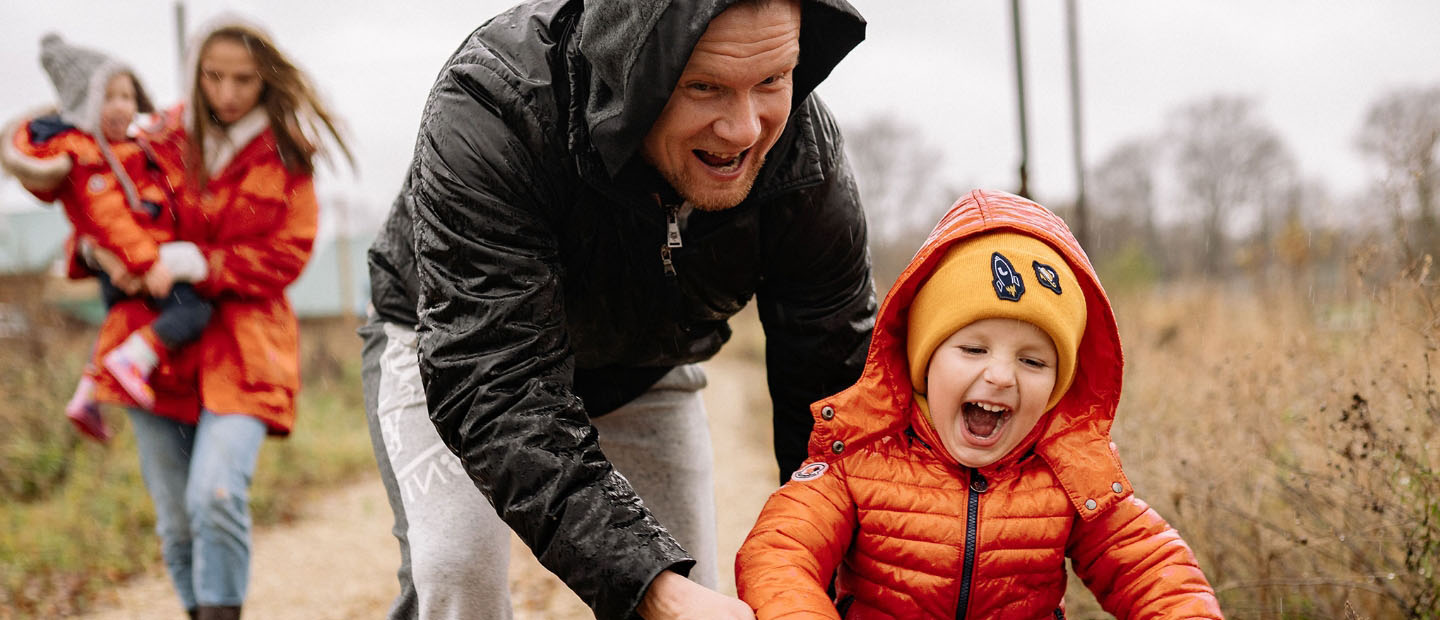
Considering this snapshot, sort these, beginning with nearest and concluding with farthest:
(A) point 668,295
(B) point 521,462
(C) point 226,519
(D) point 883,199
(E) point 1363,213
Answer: (B) point 521,462 < (A) point 668,295 < (C) point 226,519 < (E) point 1363,213 < (D) point 883,199

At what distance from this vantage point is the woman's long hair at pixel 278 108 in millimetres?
3910

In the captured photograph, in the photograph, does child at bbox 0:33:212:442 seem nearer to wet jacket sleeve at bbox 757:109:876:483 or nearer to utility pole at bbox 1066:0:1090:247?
wet jacket sleeve at bbox 757:109:876:483

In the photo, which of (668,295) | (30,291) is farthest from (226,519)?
(30,291)

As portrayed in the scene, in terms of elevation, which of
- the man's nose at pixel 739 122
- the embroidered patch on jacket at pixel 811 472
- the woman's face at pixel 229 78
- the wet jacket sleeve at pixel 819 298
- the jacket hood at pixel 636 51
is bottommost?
the embroidered patch on jacket at pixel 811 472

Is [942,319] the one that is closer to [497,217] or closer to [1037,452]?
[1037,452]

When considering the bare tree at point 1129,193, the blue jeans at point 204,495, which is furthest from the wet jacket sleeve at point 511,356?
the bare tree at point 1129,193

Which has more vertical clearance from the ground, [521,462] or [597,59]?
[597,59]

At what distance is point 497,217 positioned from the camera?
215 centimetres

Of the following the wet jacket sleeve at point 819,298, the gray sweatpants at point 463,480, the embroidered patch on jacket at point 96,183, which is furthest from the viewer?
the embroidered patch on jacket at point 96,183

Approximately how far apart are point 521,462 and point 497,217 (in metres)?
0.46

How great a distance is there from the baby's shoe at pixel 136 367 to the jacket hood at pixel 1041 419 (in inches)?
97.3

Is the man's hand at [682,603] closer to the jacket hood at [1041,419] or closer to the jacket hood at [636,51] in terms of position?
the jacket hood at [1041,419]

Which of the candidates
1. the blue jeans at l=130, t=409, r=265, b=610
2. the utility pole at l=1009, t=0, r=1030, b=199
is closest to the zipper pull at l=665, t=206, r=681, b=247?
the blue jeans at l=130, t=409, r=265, b=610

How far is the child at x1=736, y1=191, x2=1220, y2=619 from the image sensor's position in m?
2.27
